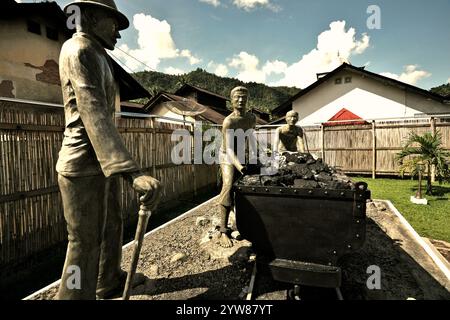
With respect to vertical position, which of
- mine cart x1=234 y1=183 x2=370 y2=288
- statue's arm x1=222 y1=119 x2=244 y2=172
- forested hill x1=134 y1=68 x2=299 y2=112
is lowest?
mine cart x1=234 y1=183 x2=370 y2=288

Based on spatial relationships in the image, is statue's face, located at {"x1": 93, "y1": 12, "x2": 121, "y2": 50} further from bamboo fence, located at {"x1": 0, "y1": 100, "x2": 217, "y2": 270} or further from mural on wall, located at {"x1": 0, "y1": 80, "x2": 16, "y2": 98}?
mural on wall, located at {"x1": 0, "y1": 80, "x2": 16, "y2": 98}

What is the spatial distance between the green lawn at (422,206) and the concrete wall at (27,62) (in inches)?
436

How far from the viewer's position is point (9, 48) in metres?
7.24

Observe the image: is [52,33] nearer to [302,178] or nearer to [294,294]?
[302,178]

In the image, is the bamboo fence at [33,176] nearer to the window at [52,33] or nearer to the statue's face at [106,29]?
the statue's face at [106,29]

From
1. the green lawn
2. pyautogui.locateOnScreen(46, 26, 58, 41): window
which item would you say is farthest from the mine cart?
pyautogui.locateOnScreen(46, 26, 58, 41): window

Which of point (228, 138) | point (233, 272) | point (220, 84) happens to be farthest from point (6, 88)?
point (220, 84)

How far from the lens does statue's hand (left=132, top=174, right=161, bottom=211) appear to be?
67.0 inches

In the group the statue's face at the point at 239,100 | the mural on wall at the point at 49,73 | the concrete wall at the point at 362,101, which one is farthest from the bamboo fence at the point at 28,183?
the concrete wall at the point at 362,101

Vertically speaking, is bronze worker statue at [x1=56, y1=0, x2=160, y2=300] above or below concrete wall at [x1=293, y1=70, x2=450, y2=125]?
below

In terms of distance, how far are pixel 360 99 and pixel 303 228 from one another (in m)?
14.6

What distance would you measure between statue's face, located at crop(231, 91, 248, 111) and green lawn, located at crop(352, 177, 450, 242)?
167 inches
